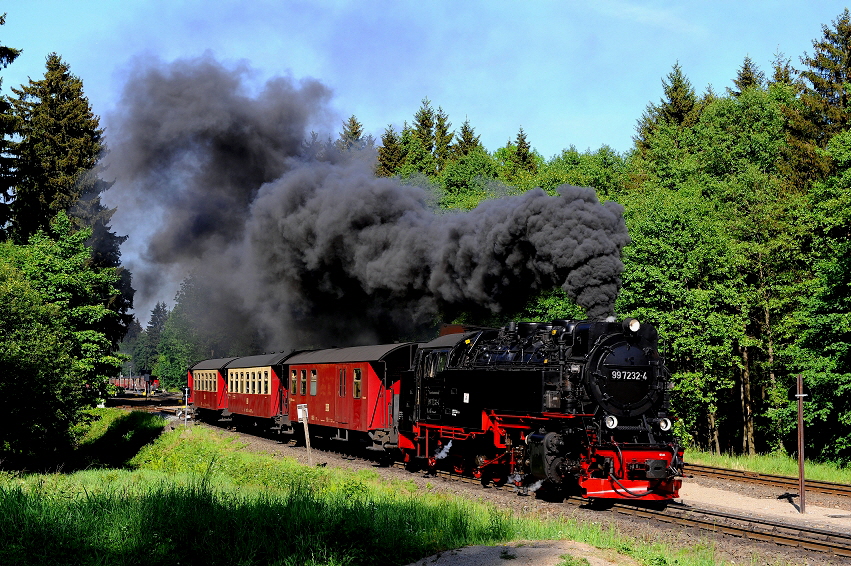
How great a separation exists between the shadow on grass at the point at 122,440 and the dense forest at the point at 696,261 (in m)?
2.68

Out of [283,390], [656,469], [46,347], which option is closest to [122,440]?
[46,347]

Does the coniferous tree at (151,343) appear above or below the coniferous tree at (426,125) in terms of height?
below

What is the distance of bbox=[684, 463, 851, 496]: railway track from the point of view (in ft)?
50.6

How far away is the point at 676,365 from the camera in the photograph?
25203mm

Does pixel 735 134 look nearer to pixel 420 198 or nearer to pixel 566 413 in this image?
pixel 420 198

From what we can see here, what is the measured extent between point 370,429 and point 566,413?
810 cm

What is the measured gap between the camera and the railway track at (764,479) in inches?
607

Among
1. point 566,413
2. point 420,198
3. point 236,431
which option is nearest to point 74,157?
point 236,431

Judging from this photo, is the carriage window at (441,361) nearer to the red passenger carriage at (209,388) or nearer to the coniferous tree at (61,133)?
the red passenger carriage at (209,388)

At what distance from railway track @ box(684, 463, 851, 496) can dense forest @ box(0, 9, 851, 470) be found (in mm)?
3385

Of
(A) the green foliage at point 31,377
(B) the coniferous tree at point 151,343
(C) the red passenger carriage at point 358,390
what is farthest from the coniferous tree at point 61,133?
(B) the coniferous tree at point 151,343

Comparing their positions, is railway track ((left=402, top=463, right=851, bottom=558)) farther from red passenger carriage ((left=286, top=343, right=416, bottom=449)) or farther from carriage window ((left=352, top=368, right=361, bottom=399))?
carriage window ((left=352, top=368, right=361, bottom=399))

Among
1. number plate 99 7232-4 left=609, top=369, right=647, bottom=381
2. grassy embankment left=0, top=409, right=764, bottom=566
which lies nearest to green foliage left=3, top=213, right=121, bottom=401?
grassy embankment left=0, top=409, right=764, bottom=566

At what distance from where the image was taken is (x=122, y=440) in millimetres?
35969
